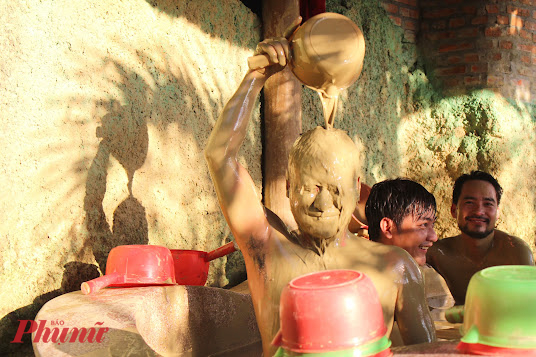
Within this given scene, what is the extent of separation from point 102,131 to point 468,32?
4046 millimetres

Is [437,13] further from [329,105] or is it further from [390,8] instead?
[329,105]

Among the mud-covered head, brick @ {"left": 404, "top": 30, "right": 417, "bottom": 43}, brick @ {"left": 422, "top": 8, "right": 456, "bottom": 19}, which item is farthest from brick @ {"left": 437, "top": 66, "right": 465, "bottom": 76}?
the mud-covered head

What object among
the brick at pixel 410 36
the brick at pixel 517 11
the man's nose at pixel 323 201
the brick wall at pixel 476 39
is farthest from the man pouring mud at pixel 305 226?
the brick at pixel 517 11

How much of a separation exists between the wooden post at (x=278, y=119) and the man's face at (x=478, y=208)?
3.78ft

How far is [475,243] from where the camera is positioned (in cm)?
402

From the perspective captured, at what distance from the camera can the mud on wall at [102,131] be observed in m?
2.89

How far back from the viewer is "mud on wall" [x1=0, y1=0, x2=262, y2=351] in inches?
114

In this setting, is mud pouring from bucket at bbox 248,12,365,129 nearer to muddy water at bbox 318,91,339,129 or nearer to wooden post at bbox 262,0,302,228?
muddy water at bbox 318,91,339,129

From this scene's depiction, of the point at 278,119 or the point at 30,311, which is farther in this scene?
the point at 278,119

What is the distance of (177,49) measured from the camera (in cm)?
386

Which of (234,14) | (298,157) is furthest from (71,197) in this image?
(234,14)

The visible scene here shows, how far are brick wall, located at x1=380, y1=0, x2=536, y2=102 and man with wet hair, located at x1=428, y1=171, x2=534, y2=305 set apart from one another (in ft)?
7.42

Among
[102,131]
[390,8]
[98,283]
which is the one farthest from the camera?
[390,8]

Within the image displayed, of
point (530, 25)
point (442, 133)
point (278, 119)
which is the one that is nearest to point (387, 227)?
point (278, 119)
